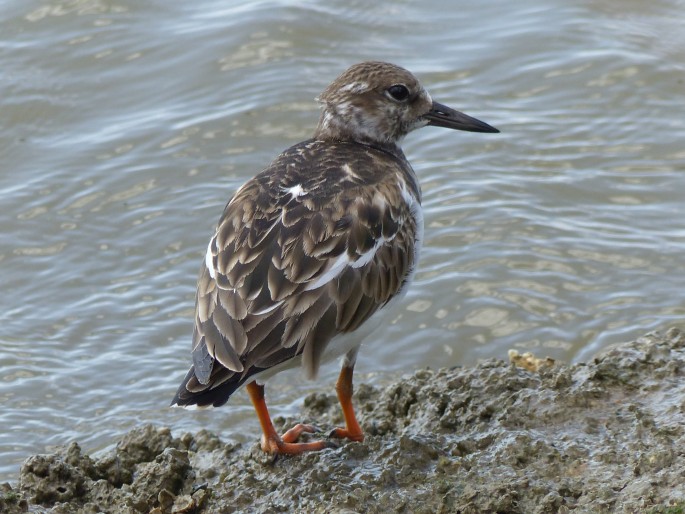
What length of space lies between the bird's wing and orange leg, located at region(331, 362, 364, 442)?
432mm

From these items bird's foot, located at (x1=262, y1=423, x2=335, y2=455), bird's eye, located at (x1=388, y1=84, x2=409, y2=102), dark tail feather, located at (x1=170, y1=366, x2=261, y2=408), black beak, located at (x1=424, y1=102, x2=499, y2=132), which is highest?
bird's eye, located at (x1=388, y1=84, x2=409, y2=102)

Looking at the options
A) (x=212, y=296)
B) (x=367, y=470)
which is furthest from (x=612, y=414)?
(x=212, y=296)

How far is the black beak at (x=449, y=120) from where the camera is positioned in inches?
224

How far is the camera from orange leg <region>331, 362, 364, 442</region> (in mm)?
4867

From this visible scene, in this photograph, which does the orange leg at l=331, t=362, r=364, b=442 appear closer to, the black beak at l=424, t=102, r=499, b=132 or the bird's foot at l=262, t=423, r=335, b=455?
the bird's foot at l=262, t=423, r=335, b=455

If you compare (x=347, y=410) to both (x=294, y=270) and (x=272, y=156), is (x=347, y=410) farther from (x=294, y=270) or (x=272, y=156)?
(x=272, y=156)

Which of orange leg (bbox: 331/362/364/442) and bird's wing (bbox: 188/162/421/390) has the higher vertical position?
bird's wing (bbox: 188/162/421/390)

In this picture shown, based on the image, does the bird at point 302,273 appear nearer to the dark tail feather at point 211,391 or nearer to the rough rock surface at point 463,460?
the dark tail feather at point 211,391

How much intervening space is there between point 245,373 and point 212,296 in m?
0.43

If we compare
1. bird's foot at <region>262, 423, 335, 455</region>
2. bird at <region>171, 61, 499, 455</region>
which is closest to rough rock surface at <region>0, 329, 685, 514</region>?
bird's foot at <region>262, 423, 335, 455</region>

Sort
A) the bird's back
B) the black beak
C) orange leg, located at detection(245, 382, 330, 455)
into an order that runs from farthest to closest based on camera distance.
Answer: the black beak → orange leg, located at detection(245, 382, 330, 455) → the bird's back

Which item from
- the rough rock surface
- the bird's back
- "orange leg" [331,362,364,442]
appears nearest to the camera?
the rough rock surface

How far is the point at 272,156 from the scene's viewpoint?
8289mm

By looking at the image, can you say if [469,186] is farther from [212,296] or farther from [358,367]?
[212,296]
